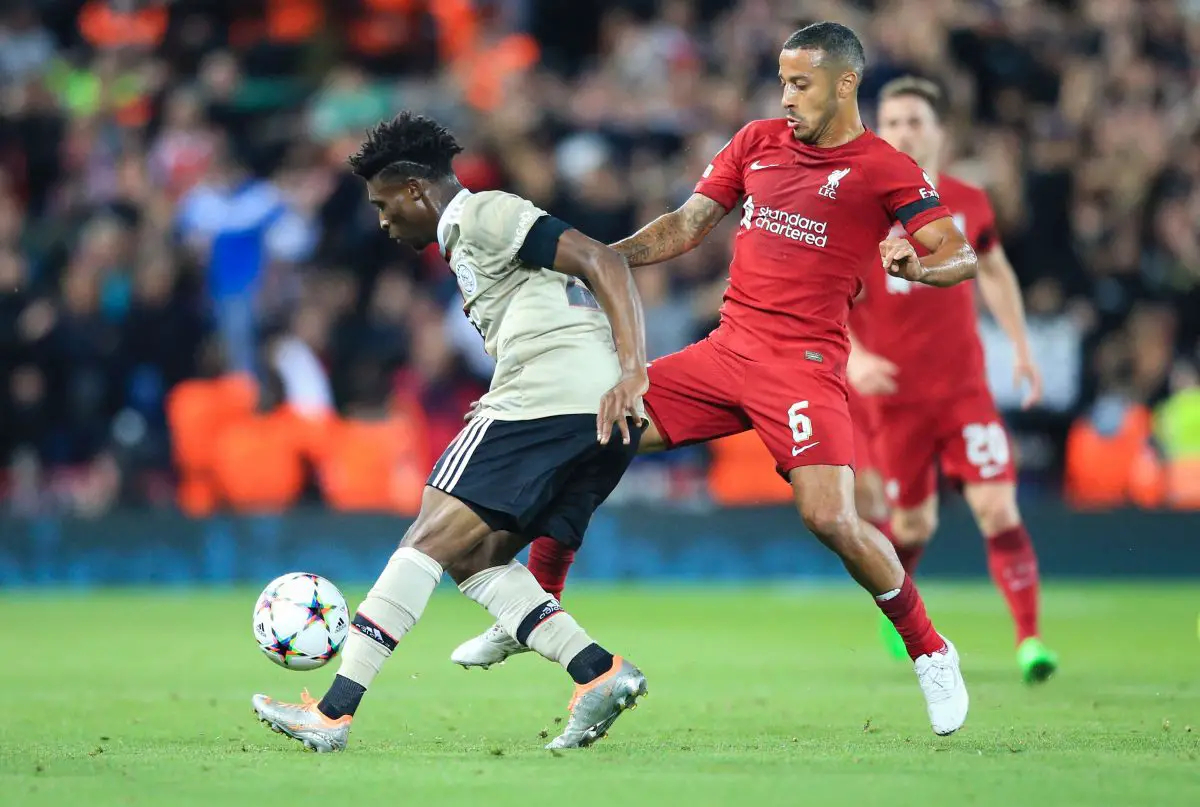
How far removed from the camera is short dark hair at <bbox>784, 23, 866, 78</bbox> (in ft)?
21.8

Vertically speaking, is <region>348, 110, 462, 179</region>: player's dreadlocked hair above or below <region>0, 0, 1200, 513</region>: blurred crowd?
above

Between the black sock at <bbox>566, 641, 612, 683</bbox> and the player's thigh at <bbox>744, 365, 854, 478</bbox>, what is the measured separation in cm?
104

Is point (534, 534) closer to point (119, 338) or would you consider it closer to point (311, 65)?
point (119, 338)

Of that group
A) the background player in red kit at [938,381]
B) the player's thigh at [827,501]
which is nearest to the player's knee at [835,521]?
the player's thigh at [827,501]

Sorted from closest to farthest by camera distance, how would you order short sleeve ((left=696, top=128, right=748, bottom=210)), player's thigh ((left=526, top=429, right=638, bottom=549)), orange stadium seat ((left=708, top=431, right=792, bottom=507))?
player's thigh ((left=526, top=429, right=638, bottom=549))
short sleeve ((left=696, top=128, right=748, bottom=210))
orange stadium seat ((left=708, top=431, right=792, bottom=507))

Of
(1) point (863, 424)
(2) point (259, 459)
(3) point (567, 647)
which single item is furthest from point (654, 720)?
(2) point (259, 459)

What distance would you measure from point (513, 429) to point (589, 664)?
2.79 ft

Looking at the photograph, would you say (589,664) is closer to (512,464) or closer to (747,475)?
(512,464)

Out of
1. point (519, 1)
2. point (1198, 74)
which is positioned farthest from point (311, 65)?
point (1198, 74)

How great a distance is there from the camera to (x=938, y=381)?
891cm

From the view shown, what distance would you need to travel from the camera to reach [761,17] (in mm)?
17188

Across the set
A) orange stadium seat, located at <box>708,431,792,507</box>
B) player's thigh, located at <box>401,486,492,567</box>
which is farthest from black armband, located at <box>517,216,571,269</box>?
orange stadium seat, located at <box>708,431,792,507</box>

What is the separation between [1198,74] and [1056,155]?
75.4 inches

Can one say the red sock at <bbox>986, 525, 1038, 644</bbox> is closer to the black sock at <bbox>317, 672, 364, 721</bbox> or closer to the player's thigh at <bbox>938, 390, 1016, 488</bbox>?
the player's thigh at <bbox>938, 390, 1016, 488</bbox>
